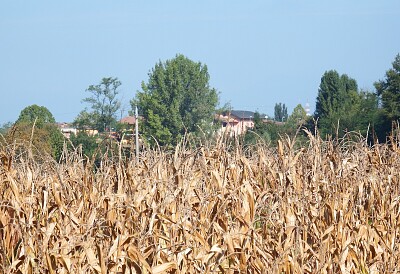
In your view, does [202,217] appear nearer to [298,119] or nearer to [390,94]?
[298,119]

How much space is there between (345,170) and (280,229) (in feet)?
6.78

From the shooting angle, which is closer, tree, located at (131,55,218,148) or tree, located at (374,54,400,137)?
tree, located at (374,54,400,137)

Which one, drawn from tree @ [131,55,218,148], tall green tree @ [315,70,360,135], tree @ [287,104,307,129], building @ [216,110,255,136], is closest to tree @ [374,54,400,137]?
tall green tree @ [315,70,360,135]

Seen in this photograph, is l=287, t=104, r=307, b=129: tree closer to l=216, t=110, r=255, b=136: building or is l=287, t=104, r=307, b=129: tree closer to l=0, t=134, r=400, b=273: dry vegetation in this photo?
l=0, t=134, r=400, b=273: dry vegetation

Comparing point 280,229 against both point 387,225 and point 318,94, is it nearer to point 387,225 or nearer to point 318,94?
point 387,225

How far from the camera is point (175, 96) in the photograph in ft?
304

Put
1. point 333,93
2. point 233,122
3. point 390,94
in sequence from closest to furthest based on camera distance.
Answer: point 233,122
point 390,94
point 333,93

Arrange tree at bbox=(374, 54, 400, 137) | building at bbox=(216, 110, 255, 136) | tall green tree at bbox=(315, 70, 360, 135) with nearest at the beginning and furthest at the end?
building at bbox=(216, 110, 255, 136), tree at bbox=(374, 54, 400, 137), tall green tree at bbox=(315, 70, 360, 135)

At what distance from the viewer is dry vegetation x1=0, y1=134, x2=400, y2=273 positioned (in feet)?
19.3

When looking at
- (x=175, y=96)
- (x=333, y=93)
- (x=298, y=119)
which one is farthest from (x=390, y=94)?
(x=298, y=119)

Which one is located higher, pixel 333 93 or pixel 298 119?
pixel 333 93

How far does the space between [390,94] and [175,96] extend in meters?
32.6

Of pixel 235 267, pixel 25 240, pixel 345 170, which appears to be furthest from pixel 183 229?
pixel 345 170

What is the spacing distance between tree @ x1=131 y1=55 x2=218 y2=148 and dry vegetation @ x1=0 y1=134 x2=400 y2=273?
78.3m
